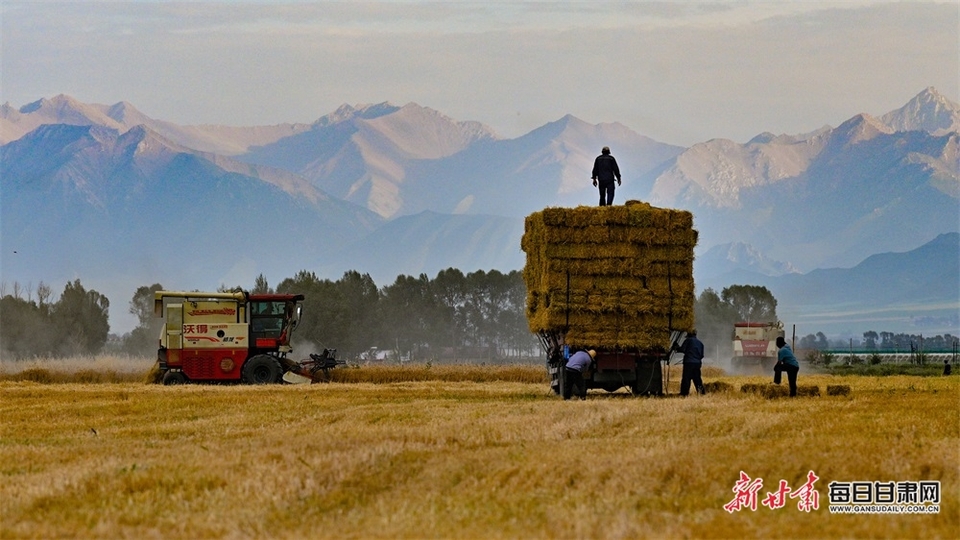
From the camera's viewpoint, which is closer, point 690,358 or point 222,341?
point 690,358

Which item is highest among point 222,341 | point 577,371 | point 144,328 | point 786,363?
point 144,328

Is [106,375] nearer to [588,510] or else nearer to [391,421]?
[391,421]

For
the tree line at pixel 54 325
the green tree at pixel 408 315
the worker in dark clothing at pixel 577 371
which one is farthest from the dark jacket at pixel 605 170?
the green tree at pixel 408 315

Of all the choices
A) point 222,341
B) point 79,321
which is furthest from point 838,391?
point 79,321

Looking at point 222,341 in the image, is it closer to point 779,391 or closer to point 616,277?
point 616,277

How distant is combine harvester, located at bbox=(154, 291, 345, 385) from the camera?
4384 centimetres

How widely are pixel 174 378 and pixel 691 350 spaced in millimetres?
20003

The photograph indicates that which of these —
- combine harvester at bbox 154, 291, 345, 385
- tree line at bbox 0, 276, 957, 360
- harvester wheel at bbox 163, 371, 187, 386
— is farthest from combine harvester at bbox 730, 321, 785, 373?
harvester wheel at bbox 163, 371, 187, 386

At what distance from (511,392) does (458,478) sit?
20.1 metres

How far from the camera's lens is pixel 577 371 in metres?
28.4

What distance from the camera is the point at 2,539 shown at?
12.3 metres

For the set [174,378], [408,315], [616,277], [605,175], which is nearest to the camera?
[616,277]

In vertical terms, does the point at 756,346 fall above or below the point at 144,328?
below

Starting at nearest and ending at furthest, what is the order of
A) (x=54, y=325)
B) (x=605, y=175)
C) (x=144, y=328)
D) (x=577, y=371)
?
(x=577, y=371) < (x=605, y=175) < (x=54, y=325) < (x=144, y=328)
